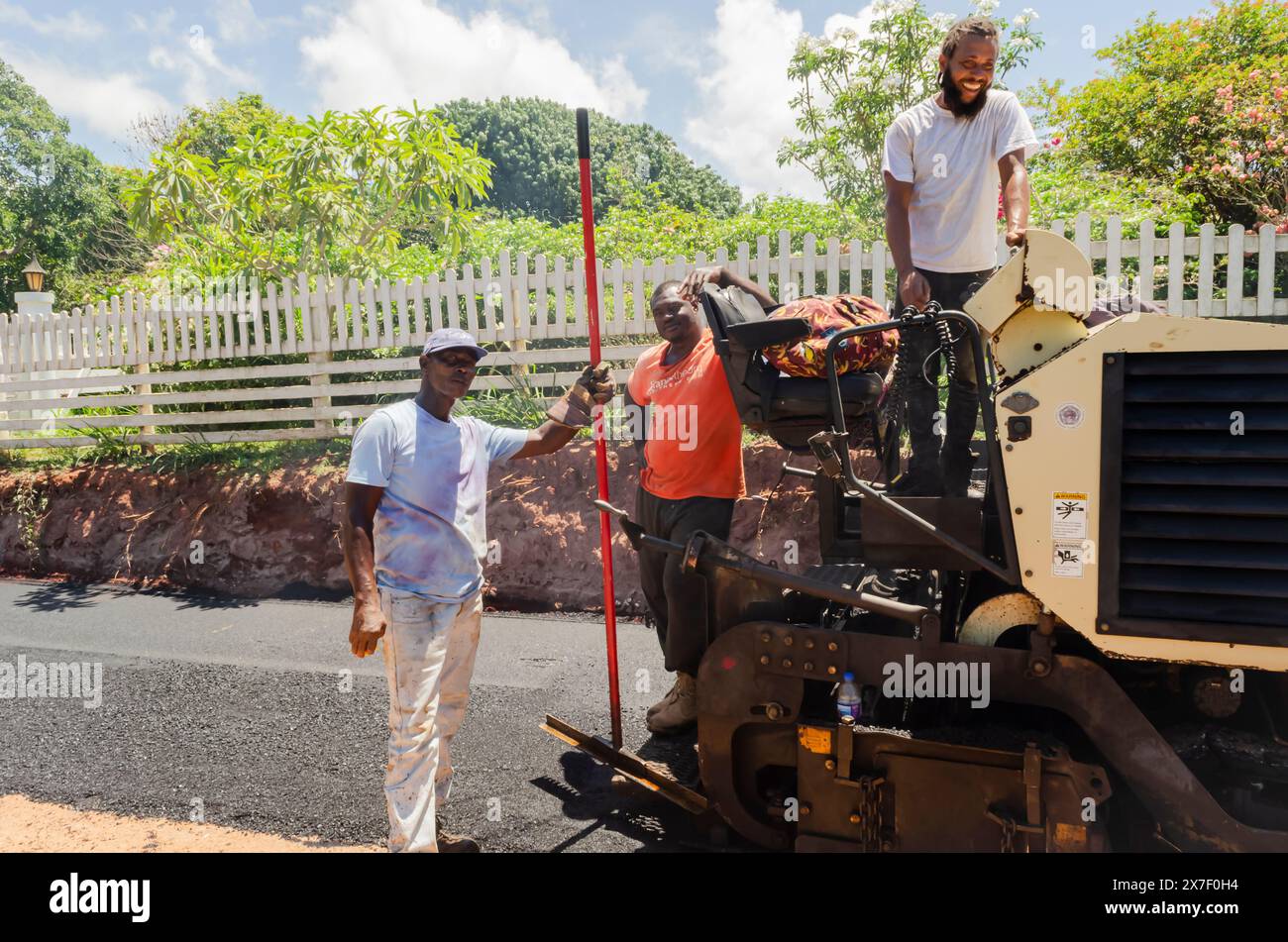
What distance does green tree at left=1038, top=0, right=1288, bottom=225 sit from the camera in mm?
9312

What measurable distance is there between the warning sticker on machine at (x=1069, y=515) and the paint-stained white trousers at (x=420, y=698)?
6.96 ft

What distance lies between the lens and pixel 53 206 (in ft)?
90.6

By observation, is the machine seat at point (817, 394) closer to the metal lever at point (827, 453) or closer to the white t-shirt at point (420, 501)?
the metal lever at point (827, 453)

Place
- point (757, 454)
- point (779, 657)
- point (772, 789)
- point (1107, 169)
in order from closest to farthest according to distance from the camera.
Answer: point (779, 657), point (772, 789), point (757, 454), point (1107, 169)

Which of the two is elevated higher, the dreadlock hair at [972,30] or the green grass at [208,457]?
the dreadlock hair at [972,30]

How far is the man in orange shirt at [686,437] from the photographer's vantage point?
12.8 feet

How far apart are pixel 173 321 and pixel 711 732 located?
29.2 ft

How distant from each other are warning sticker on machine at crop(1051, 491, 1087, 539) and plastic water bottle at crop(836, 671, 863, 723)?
76cm

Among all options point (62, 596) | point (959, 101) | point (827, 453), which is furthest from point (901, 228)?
point (62, 596)

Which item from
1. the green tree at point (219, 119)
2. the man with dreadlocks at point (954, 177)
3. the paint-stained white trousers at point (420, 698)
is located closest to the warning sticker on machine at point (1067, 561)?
the man with dreadlocks at point (954, 177)

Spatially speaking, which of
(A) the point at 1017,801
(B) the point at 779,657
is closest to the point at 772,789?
(B) the point at 779,657

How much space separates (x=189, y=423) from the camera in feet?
31.7

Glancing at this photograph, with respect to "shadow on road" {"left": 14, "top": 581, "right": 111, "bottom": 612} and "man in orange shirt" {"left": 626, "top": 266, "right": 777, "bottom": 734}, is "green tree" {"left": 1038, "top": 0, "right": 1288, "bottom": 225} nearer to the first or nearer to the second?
"man in orange shirt" {"left": 626, "top": 266, "right": 777, "bottom": 734}
